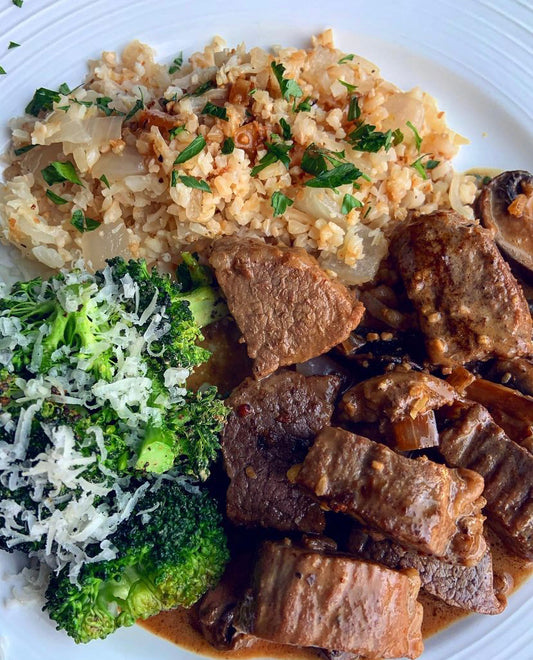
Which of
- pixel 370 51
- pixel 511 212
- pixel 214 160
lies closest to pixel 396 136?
pixel 370 51

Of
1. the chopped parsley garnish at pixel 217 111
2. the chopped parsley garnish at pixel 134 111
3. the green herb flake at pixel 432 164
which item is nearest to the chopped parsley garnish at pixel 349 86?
the green herb flake at pixel 432 164

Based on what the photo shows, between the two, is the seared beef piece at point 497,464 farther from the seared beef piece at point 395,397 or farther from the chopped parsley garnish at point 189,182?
the chopped parsley garnish at point 189,182

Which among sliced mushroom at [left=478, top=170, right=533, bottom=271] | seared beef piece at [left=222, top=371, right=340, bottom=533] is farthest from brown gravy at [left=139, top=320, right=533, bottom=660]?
sliced mushroom at [left=478, top=170, right=533, bottom=271]

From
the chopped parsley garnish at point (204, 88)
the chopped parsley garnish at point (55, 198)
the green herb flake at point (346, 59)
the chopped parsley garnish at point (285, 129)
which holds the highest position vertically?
the green herb flake at point (346, 59)

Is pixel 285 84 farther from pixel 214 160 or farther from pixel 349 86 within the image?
pixel 214 160

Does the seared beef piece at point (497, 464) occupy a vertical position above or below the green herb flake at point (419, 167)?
below

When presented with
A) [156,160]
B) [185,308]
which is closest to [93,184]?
[156,160]

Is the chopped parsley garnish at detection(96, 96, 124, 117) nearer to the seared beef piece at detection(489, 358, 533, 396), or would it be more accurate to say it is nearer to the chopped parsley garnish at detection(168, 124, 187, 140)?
the chopped parsley garnish at detection(168, 124, 187, 140)

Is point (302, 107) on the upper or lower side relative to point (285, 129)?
upper
